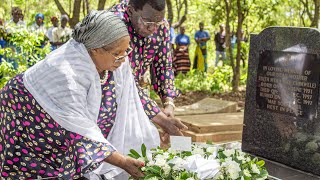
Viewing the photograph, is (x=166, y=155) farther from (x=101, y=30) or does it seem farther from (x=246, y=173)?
(x=101, y=30)

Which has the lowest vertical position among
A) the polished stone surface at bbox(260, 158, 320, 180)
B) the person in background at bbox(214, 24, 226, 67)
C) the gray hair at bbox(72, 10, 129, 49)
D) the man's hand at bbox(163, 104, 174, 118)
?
the polished stone surface at bbox(260, 158, 320, 180)

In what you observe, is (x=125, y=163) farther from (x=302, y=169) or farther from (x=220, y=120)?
(x=220, y=120)

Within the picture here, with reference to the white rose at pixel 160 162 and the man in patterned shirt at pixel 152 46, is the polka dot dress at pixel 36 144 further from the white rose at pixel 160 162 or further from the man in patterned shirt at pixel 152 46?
the man in patterned shirt at pixel 152 46

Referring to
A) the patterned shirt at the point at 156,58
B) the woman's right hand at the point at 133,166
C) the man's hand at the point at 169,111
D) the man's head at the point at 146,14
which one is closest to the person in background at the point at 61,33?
the patterned shirt at the point at 156,58

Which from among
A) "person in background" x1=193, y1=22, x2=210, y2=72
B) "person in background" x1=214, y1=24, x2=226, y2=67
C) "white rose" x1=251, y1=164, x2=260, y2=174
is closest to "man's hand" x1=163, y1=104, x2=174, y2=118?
"white rose" x1=251, y1=164, x2=260, y2=174

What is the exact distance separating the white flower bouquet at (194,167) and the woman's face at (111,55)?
1.60 feet

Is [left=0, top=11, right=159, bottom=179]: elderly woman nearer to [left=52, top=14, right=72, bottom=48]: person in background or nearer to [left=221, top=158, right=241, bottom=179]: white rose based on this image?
[left=221, top=158, right=241, bottom=179]: white rose

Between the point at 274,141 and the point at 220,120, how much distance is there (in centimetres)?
162

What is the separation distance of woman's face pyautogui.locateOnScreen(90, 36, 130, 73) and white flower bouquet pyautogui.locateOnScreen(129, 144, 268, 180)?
0.49 meters

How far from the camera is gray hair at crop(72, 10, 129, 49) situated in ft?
7.47

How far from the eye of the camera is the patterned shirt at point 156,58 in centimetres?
334

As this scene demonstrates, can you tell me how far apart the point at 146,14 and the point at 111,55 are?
0.67m

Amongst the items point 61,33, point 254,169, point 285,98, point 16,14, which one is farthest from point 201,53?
point 254,169

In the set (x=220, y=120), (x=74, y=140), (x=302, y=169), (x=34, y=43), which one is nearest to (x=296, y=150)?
(x=302, y=169)
